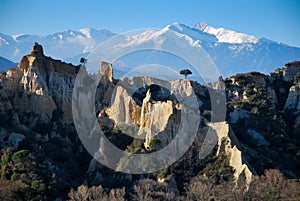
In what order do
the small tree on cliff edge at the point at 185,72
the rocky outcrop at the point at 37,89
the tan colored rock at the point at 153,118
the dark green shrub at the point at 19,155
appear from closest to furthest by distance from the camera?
the dark green shrub at the point at 19,155 → the tan colored rock at the point at 153,118 → the rocky outcrop at the point at 37,89 → the small tree on cliff edge at the point at 185,72

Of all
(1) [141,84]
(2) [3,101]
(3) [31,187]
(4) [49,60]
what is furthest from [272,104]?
(3) [31,187]

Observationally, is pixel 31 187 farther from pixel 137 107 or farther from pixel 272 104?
pixel 272 104

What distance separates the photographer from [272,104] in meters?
69.5

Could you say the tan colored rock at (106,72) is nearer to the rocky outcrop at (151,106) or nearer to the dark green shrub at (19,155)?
the rocky outcrop at (151,106)

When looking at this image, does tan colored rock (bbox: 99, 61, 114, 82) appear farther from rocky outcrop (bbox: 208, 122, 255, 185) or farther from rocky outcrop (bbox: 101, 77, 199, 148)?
rocky outcrop (bbox: 208, 122, 255, 185)

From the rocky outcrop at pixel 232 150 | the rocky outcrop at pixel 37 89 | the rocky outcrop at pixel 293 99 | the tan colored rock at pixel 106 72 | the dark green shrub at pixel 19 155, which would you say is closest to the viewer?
the dark green shrub at pixel 19 155

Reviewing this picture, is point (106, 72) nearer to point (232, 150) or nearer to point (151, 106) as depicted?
point (151, 106)

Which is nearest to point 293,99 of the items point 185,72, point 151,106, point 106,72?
point 185,72

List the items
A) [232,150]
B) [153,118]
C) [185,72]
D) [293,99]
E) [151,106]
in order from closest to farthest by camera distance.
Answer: [232,150] → [153,118] → [151,106] → [293,99] → [185,72]

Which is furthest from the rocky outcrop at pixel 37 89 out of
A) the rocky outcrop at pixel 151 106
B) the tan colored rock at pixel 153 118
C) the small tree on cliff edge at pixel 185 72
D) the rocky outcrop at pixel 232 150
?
the small tree on cliff edge at pixel 185 72

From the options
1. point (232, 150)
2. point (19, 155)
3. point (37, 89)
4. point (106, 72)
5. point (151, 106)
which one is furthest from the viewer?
point (106, 72)

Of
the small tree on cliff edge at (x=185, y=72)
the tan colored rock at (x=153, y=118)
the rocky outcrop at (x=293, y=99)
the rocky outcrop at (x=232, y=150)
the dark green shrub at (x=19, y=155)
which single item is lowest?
the dark green shrub at (x=19, y=155)

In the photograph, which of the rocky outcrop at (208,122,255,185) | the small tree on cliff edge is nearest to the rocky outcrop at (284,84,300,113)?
the small tree on cliff edge

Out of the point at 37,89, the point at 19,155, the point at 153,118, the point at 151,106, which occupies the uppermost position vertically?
the point at 37,89
